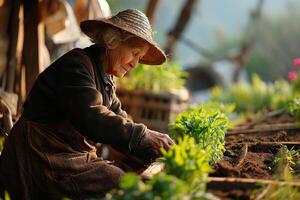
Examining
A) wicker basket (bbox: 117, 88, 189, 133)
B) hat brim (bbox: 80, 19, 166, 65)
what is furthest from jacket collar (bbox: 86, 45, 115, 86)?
wicker basket (bbox: 117, 88, 189, 133)

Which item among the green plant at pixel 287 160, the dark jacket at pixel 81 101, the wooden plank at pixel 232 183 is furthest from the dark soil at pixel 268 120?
the wooden plank at pixel 232 183

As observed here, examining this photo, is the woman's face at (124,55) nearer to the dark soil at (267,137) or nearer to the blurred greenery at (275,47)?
the dark soil at (267,137)

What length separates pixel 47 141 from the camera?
14.2 ft

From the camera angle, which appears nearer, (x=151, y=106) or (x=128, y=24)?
(x=128, y=24)

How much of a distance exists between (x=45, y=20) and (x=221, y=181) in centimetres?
420

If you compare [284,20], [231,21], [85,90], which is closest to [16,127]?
[85,90]

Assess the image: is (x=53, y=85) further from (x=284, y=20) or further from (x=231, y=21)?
(x=231, y=21)

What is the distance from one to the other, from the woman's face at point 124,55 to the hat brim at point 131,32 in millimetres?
89

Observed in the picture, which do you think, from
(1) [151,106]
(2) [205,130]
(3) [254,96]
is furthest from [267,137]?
(3) [254,96]

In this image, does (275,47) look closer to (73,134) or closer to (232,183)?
(73,134)

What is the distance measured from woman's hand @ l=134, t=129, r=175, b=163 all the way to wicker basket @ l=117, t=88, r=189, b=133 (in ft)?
15.8

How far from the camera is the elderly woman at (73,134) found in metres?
4.16

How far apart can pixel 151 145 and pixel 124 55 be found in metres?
0.67

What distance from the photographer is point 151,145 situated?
4352 mm
